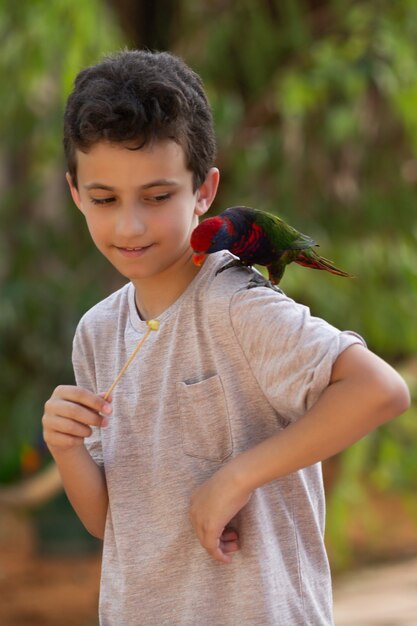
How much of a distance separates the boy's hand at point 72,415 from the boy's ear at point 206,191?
0.24m

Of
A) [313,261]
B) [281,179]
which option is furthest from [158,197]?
[281,179]

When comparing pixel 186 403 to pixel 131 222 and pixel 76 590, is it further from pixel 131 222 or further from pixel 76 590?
pixel 76 590

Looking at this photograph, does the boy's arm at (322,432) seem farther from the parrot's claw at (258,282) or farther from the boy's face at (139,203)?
the boy's face at (139,203)

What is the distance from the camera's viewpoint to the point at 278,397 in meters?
0.98

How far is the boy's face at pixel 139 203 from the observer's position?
1.01m

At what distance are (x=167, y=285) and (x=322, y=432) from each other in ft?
0.88

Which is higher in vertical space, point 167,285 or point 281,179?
point 167,285

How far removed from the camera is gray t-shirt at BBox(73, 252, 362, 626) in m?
0.98

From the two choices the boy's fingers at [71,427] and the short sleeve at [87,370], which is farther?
the short sleeve at [87,370]

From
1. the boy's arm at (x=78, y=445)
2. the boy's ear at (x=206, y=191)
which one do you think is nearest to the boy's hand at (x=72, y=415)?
the boy's arm at (x=78, y=445)

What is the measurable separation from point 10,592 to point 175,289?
442 centimetres

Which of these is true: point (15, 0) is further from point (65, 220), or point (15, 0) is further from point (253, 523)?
point (253, 523)

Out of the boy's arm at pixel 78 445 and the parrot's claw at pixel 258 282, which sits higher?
the parrot's claw at pixel 258 282

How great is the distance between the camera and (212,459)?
3.37ft
